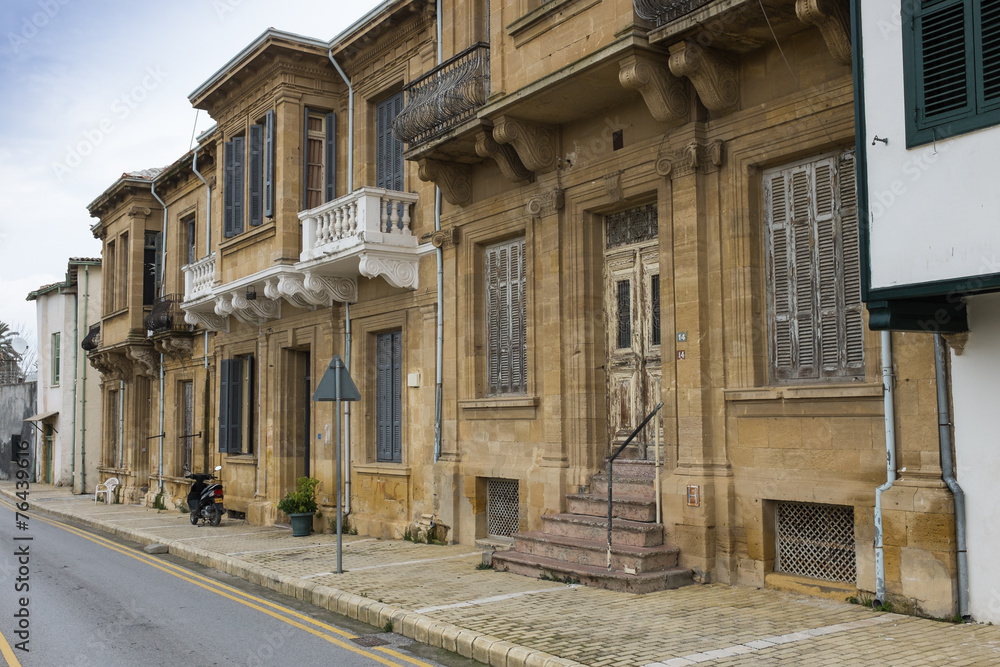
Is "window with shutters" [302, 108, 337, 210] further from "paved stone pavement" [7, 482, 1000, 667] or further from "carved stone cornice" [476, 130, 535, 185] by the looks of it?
"paved stone pavement" [7, 482, 1000, 667]

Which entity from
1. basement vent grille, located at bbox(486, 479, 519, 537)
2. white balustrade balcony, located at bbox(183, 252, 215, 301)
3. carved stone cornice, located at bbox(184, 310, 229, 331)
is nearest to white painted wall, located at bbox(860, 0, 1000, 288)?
basement vent grille, located at bbox(486, 479, 519, 537)

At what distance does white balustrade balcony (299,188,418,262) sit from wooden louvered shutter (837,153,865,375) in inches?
300

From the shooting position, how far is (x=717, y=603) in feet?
27.9

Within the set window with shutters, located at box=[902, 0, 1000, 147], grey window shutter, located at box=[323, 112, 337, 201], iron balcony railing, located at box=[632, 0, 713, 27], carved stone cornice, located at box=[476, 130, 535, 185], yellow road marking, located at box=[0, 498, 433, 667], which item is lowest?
yellow road marking, located at box=[0, 498, 433, 667]

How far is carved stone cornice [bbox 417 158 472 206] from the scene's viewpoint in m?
13.5

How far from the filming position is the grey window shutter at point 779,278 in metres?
9.33

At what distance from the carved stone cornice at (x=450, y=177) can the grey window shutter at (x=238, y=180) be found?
22.3 ft

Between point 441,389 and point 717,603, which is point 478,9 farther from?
point 717,603

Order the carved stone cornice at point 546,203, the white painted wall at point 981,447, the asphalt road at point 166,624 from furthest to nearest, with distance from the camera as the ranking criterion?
the carved stone cornice at point 546,203 → the asphalt road at point 166,624 → the white painted wall at point 981,447

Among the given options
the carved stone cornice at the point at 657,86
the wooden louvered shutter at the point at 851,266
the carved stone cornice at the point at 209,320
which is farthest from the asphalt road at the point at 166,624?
the carved stone cornice at the point at 209,320

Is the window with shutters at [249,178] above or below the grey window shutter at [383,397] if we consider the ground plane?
above

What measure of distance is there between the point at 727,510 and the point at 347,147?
35.1 ft

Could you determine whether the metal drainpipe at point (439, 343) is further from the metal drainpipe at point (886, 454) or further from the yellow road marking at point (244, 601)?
the metal drainpipe at point (886, 454)

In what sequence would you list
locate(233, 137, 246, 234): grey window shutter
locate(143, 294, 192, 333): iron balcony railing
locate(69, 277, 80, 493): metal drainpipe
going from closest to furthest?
1. locate(233, 137, 246, 234): grey window shutter
2. locate(143, 294, 192, 333): iron balcony railing
3. locate(69, 277, 80, 493): metal drainpipe
